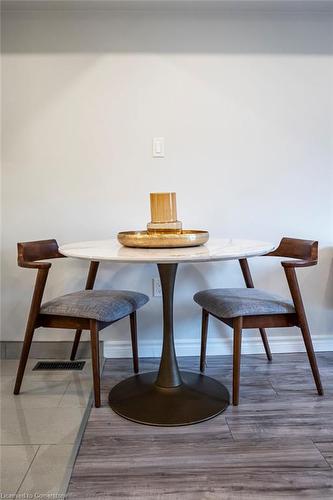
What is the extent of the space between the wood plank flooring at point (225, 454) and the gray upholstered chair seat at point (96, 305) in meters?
0.43

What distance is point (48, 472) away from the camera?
1376mm

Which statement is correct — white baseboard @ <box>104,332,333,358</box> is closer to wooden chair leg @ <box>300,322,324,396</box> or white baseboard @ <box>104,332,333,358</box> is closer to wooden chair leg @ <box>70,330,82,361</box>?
wooden chair leg @ <box>70,330,82,361</box>

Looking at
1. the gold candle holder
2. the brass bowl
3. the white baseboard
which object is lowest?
the white baseboard

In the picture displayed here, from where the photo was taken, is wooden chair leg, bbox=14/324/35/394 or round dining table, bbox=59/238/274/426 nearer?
round dining table, bbox=59/238/274/426

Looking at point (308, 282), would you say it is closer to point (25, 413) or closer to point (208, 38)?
point (208, 38)

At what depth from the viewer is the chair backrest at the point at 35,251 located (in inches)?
76.6

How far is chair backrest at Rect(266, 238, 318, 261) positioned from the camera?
1924 millimetres

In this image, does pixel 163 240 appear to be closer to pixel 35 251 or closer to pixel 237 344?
pixel 237 344

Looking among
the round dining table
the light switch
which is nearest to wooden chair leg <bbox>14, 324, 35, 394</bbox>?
the round dining table

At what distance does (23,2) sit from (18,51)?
0.25 m

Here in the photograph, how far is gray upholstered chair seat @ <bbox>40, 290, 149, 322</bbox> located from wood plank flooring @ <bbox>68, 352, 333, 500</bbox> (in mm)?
430

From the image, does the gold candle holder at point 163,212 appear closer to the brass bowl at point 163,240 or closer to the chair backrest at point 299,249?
the brass bowl at point 163,240

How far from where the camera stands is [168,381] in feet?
6.25

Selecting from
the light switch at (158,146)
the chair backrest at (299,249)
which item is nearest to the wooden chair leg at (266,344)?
the chair backrest at (299,249)
